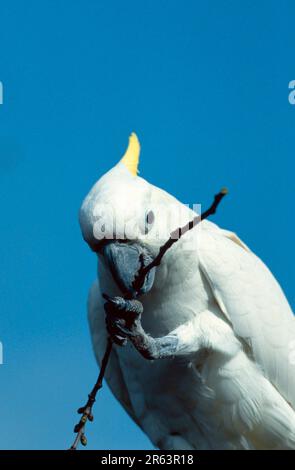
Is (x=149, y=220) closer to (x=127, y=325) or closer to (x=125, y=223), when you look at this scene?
(x=125, y=223)

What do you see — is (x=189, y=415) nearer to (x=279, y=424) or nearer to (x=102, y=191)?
(x=279, y=424)

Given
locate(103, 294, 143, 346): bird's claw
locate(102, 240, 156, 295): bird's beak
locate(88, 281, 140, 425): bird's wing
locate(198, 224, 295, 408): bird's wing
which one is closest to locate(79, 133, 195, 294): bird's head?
locate(102, 240, 156, 295): bird's beak

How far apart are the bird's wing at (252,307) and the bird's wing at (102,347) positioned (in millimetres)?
1041

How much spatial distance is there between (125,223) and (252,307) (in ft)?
3.55

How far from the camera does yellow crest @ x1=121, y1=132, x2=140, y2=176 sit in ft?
20.2

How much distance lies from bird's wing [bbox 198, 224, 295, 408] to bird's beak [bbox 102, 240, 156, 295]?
0.56 meters

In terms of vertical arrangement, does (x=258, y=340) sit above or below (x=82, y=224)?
below

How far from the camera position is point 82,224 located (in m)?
5.74

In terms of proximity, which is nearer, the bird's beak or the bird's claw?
the bird's claw

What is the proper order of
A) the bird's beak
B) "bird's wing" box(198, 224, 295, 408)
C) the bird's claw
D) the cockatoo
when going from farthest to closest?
"bird's wing" box(198, 224, 295, 408)
the cockatoo
the bird's beak
the bird's claw

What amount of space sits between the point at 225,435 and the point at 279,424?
39 cm

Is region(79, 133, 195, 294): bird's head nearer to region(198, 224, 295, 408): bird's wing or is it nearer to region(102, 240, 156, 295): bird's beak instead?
region(102, 240, 156, 295): bird's beak

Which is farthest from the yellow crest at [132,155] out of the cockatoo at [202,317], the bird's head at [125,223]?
the bird's head at [125,223]
